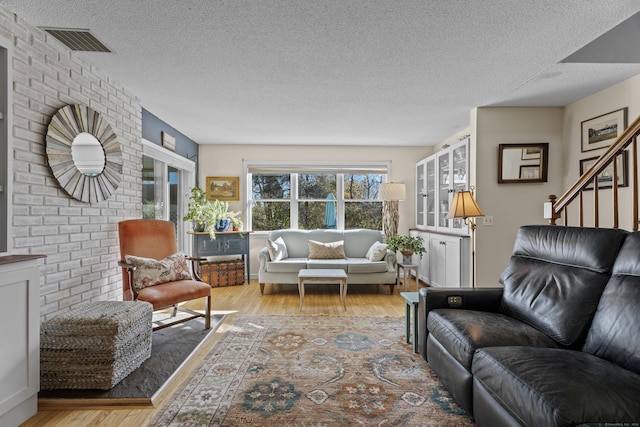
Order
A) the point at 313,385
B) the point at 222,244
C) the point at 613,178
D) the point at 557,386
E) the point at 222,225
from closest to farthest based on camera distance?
the point at 557,386
the point at 313,385
the point at 613,178
the point at 222,244
the point at 222,225

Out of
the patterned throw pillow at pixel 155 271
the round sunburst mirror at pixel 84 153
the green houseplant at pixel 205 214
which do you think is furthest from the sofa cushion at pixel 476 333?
the green houseplant at pixel 205 214

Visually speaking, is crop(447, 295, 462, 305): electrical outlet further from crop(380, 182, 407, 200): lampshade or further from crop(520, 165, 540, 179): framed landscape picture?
crop(380, 182, 407, 200): lampshade

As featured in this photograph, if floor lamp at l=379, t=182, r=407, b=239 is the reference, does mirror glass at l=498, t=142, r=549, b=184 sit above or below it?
above

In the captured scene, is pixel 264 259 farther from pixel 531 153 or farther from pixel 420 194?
pixel 531 153

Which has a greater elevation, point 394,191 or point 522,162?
point 522,162

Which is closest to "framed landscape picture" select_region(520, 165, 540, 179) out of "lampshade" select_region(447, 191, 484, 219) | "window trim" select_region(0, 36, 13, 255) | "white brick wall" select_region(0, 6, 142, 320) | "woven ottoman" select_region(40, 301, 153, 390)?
"lampshade" select_region(447, 191, 484, 219)

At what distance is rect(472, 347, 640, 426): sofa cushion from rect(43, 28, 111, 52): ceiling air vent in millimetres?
3179

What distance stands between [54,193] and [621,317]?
11.6 ft

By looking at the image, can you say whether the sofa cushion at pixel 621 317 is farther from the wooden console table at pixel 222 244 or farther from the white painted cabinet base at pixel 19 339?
the wooden console table at pixel 222 244

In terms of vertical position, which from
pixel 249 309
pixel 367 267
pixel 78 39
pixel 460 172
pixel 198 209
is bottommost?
pixel 249 309

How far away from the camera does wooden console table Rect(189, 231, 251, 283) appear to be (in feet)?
17.7

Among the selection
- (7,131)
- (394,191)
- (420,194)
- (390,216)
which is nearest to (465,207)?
(394,191)

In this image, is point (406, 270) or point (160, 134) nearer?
point (160, 134)

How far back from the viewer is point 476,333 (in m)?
1.99
